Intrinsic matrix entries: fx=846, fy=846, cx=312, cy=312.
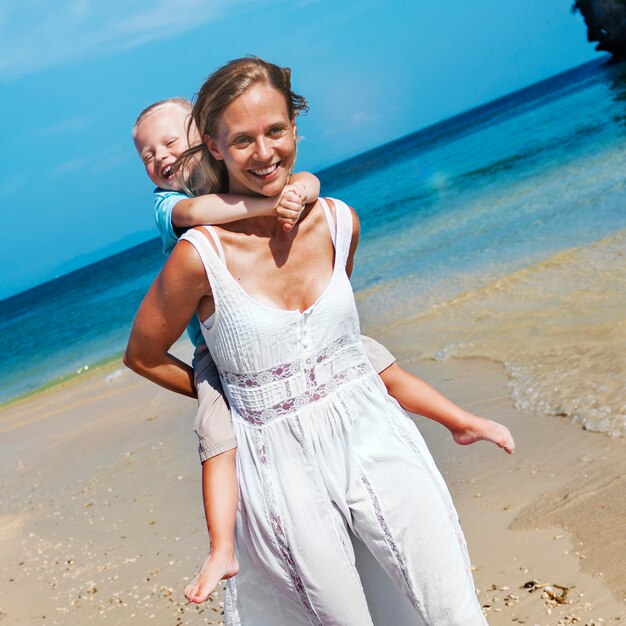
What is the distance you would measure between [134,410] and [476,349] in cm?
419

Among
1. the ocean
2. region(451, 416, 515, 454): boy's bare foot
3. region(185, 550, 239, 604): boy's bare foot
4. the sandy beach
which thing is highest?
region(185, 550, 239, 604): boy's bare foot

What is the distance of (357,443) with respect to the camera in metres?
2.45

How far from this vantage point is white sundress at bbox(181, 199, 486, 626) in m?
2.37

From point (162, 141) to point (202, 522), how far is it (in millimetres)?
3381

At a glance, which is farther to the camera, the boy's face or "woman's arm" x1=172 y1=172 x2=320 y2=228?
the boy's face

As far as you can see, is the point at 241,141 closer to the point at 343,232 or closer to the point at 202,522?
the point at 343,232

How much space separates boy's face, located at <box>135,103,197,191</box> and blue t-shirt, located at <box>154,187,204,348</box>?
4.6 inches

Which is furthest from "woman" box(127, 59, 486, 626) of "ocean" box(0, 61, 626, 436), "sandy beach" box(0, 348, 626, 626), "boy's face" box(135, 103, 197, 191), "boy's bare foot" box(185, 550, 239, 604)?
"ocean" box(0, 61, 626, 436)

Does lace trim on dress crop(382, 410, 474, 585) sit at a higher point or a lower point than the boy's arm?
lower

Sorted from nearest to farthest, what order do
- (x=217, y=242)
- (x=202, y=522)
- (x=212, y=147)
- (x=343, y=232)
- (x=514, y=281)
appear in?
(x=217, y=242) → (x=212, y=147) → (x=343, y=232) → (x=202, y=522) → (x=514, y=281)

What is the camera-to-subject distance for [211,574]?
7.54 ft

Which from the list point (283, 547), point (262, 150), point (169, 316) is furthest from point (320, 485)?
point (262, 150)

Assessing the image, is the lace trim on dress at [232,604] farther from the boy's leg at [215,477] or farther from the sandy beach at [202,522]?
the sandy beach at [202,522]

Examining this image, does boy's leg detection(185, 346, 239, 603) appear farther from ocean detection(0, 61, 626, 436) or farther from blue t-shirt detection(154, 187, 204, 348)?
ocean detection(0, 61, 626, 436)
